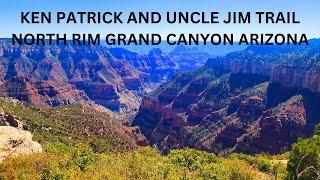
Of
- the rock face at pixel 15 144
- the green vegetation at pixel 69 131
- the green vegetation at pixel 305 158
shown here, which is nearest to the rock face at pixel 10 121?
the green vegetation at pixel 69 131

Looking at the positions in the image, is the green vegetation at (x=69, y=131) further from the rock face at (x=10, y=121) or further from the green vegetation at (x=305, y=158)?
the green vegetation at (x=305, y=158)

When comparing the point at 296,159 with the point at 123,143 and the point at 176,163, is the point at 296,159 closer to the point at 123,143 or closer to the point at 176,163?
the point at 176,163

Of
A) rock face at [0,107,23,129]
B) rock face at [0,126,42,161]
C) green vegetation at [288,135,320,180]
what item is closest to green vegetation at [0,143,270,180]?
green vegetation at [288,135,320,180]

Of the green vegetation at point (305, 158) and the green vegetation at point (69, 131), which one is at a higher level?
the green vegetation at point (305, 158)

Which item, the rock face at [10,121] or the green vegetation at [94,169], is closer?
the green vegetation at [94,169]

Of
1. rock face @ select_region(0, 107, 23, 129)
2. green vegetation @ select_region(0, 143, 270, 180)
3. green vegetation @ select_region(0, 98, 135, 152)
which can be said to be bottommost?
green vegetation @ select_region(0, 98, 135, 152)

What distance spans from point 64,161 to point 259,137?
450ft

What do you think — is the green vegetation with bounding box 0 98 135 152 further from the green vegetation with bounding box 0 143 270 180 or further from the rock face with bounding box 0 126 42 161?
the green vegetation with bounding box 0 143 270 180

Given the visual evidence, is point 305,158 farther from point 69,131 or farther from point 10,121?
point 69,131

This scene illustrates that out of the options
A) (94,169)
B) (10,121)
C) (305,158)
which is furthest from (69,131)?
(305,158)

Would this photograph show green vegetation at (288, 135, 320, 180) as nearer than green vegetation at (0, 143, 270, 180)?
No

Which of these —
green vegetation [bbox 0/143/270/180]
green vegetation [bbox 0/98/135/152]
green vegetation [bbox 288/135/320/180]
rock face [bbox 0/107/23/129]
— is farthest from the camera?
green vegetation [bbox 0/98/135/152]

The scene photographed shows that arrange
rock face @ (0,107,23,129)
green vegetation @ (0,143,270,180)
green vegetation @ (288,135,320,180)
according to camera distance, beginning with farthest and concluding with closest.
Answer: rock face @ (0,107,23,129) < green vegetation @ (288,135,320,180) < green vegetation @ (0,143,270,180)

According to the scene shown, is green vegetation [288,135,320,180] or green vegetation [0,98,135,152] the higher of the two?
green vegetation [288,135,320,180]
